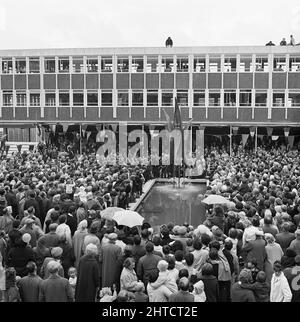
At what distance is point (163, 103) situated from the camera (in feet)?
118

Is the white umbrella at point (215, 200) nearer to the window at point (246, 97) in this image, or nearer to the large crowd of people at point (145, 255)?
the large crowd of people at point (145, 255)

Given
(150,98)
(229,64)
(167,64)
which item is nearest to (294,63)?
(229,64)

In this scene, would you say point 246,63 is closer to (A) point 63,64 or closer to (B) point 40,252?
(A) point 63,64

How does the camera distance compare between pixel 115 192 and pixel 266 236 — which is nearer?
pixel 266 236

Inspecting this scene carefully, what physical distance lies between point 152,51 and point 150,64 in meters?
0.86

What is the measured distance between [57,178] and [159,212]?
13.3 ft

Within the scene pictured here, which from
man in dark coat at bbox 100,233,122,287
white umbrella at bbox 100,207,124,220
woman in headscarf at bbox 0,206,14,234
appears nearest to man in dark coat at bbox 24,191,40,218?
woman in headscarf at bbox 0,206,14,234

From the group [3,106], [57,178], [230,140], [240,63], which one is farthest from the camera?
[3,106]

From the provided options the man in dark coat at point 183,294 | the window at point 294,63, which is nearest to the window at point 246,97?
the window at point 294,63

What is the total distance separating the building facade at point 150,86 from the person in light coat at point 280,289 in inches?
1099

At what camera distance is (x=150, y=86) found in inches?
1422

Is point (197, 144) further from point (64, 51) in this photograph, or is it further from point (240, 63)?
point (64, 51)

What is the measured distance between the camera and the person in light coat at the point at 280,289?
7342 mm
